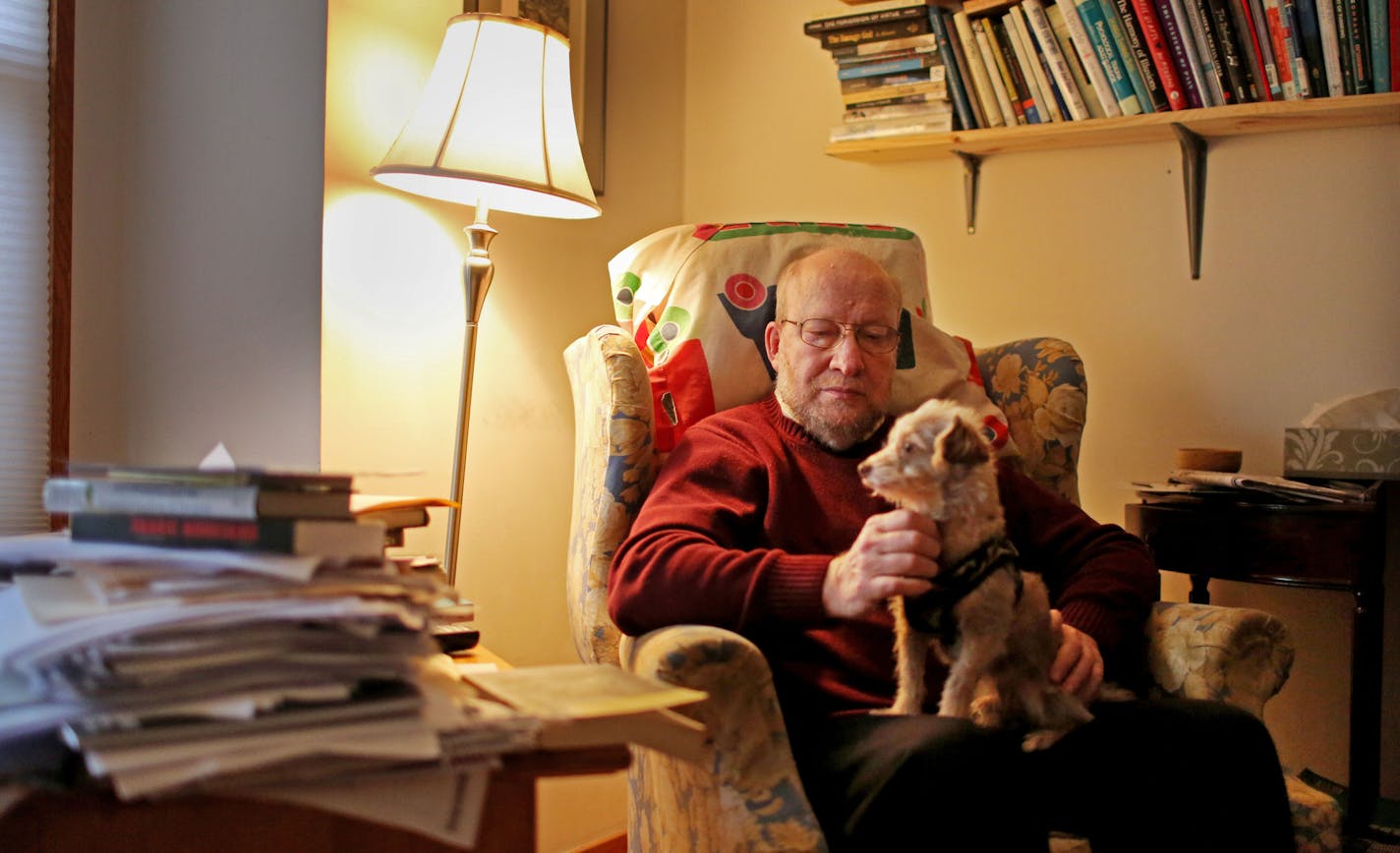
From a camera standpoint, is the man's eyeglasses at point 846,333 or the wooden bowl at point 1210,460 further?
the wooden bowl at point 1210,460

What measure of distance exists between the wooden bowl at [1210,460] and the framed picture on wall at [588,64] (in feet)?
4.85

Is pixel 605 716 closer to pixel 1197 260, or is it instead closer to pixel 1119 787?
pixel 1119 787

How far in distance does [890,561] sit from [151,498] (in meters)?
0.79

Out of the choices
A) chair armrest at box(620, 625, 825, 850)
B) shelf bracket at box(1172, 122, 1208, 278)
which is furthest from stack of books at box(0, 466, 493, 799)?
shelf bracket at box(1172, 122, 1208, 278)

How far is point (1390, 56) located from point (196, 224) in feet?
7.24

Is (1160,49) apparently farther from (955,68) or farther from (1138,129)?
(955,68)

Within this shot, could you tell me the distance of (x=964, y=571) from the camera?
4.19 ft

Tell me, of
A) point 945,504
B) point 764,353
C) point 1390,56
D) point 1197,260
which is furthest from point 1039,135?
point 945,504

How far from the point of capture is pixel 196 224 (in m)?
1.85

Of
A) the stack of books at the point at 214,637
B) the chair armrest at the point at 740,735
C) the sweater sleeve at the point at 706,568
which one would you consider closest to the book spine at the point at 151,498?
the stack of books at the point at 214,637

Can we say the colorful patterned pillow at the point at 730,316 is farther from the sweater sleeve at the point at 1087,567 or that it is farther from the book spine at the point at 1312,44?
the book spine at the point at 1312,44

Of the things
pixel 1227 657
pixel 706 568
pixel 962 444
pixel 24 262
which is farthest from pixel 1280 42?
pixel 24 262

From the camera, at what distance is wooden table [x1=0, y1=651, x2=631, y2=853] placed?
0.71 m

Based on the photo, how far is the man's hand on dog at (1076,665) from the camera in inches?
54.9
